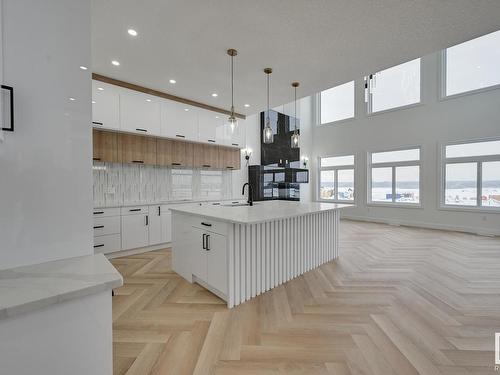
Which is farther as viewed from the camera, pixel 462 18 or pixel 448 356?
pixel 462 18

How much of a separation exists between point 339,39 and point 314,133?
589 centimetres

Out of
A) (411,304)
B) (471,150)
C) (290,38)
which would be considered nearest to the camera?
(411,304)

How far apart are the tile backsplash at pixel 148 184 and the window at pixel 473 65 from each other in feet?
19.3

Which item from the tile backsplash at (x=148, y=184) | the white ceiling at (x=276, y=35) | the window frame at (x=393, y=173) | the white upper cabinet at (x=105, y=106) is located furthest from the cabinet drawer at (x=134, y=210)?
the window frame at (x=393, y=173)

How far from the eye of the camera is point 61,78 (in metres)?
1.15

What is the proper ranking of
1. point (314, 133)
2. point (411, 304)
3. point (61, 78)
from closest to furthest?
point (61, 78)
point (411, 304)
point (314, 133)

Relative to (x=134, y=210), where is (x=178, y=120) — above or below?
above

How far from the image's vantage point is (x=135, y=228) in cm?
367

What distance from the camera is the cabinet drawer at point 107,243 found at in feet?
10.8

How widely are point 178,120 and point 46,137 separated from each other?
3308mm

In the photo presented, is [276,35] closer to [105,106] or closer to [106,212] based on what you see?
[105,106]

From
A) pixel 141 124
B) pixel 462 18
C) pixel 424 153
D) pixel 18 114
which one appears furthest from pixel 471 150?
pixel 18 114

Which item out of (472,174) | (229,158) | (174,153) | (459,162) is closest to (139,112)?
(174,153)

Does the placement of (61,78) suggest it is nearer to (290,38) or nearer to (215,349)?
(215,349)
